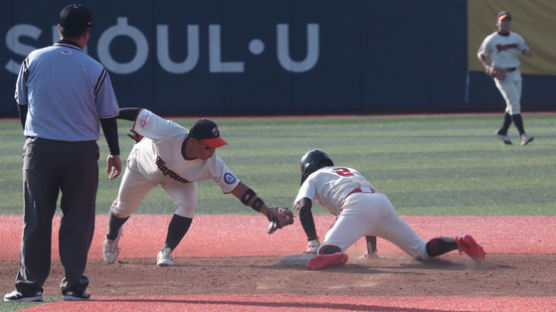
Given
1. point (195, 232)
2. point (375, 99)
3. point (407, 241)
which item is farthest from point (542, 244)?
point (375, 99)

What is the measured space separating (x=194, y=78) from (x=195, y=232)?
13.2m

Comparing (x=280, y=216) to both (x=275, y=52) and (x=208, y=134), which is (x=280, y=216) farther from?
(x=275, y=52)

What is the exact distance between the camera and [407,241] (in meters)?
6.92

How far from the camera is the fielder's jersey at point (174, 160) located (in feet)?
21.7

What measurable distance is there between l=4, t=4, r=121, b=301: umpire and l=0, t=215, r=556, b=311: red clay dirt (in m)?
0.34

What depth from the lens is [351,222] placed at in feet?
21.8

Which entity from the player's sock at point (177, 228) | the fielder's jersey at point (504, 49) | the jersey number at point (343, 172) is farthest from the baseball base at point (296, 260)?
the fielder's jersey at point (504, 49)

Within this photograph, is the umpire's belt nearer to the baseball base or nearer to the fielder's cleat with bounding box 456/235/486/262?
the baseball base

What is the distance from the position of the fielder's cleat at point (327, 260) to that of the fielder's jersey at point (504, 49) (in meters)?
8.77

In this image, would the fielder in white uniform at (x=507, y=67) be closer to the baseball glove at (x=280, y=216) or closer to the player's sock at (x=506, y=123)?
the player's sock at (x=506, y=123)

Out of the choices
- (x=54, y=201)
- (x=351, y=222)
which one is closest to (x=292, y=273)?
(x=351, y=222)

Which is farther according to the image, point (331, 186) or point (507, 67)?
point (507, 67)

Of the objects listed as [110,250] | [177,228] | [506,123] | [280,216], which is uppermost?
[280,216]

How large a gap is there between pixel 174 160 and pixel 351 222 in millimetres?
1461
